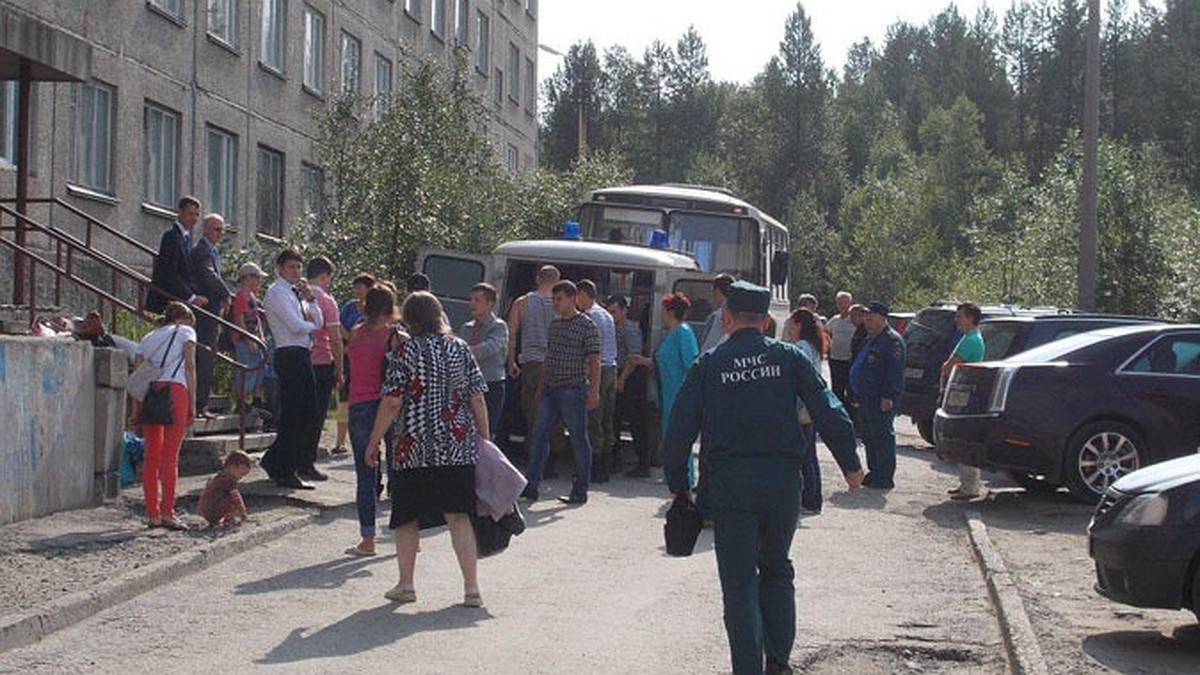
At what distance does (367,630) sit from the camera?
898 centimetres

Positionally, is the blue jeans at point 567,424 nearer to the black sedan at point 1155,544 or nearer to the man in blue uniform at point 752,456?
the black sedan at point 1155,544

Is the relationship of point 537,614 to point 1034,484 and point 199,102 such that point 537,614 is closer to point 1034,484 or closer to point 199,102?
point 1034,484

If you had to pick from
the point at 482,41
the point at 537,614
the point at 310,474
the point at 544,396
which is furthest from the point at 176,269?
the point at 482,41

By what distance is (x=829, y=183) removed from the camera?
97.6 metres

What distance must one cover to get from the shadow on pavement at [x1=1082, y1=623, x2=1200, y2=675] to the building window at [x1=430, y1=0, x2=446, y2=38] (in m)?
36.5

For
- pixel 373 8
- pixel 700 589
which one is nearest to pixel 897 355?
pixel 700 589

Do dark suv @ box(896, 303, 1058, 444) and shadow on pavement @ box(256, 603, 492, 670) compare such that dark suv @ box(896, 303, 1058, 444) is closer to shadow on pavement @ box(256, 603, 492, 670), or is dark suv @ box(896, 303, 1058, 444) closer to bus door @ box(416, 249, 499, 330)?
bus door @ box(416, 249, 499, 330)

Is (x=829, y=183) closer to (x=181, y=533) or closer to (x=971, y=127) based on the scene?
(x=971, y=127)

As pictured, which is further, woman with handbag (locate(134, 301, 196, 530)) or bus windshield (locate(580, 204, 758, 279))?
bus windshield (locate(580, 204, 758, 279))

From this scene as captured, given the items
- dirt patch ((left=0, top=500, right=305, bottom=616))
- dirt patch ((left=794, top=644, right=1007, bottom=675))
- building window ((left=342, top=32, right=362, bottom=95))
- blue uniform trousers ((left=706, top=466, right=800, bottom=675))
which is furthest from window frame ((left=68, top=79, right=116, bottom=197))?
blue uniform trousers ((left=706, top=466, right=800, bottom=675))

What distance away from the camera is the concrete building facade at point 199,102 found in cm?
2223

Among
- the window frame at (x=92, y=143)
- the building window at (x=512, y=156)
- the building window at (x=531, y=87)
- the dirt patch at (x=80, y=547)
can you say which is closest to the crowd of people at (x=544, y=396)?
the dirt patch at (x=80, y=547)

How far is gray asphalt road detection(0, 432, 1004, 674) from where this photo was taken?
829 cm

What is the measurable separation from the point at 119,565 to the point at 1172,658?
5976 mm
